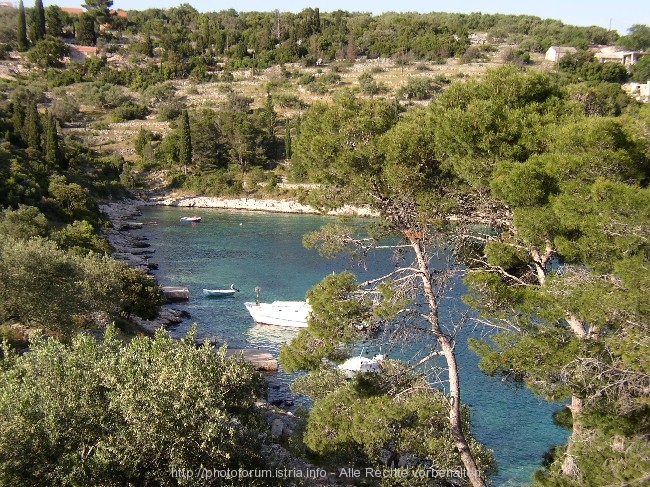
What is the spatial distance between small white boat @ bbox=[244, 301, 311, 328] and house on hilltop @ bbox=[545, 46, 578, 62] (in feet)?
285

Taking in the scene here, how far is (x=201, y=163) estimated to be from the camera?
75.2 m

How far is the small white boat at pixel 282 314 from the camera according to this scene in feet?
94.8

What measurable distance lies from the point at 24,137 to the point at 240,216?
22979 millimetres

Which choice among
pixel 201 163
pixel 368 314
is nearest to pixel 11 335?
pixel 368 314

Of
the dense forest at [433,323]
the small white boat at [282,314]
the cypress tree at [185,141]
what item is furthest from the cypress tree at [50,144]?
the dense forest at [433,323]

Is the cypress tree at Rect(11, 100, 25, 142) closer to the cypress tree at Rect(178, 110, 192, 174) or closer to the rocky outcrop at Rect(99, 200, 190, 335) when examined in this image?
the rocky outcrop at Rect(99, 200, 190, 335)

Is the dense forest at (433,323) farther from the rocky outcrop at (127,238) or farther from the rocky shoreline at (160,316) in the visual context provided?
the rocky outcrop at (127,238)

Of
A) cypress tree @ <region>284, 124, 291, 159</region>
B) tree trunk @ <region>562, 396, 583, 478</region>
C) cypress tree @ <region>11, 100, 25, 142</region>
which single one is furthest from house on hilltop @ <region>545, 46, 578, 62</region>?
tree trunk @ <region>562, 396, 583, 478</region>

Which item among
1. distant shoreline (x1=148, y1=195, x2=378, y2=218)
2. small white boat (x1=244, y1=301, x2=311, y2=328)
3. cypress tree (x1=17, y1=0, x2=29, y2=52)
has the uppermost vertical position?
cypress tree (x1=17, y1=0, x2=29, y2=52)

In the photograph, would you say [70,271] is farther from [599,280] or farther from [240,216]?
[240,216]

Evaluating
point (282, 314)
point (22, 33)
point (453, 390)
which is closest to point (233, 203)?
point (282, 314)

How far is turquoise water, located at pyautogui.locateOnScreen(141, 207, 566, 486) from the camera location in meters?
18.3

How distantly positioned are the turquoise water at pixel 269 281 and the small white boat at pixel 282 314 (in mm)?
446

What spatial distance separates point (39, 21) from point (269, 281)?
341 ft
